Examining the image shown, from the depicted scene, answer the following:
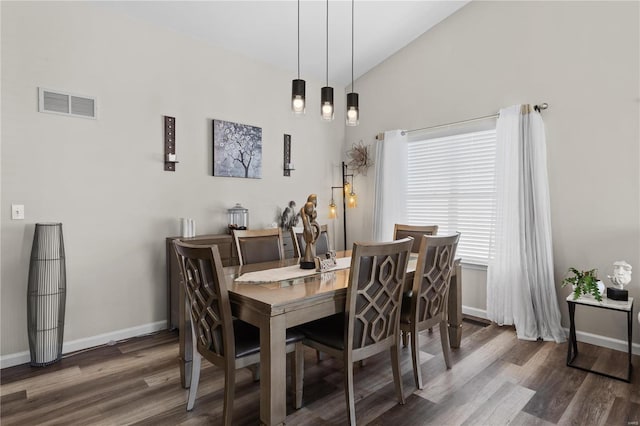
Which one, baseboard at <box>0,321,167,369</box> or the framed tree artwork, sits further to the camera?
the framed tree artwork

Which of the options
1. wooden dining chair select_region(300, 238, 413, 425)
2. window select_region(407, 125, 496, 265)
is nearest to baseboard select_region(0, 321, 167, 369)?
wooden dining chair select_region(300, 238, 413, 425)

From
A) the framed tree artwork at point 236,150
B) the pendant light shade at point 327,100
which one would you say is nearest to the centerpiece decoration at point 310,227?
the pendant light shade at point 327,100

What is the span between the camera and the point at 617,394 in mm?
2406

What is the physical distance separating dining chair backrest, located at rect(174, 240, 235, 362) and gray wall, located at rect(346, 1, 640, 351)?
310cm

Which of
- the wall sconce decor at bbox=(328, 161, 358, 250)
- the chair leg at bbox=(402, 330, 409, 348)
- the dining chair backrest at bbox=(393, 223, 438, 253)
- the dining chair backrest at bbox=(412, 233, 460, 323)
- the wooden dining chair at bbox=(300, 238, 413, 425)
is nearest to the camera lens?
the wooden dining chair at bbox=(300, 238, 413, 425)

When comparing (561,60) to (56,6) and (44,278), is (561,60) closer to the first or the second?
(56,6)

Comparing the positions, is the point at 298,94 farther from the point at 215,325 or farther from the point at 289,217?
the point at 289,217

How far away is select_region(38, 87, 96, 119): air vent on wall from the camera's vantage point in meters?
2.92

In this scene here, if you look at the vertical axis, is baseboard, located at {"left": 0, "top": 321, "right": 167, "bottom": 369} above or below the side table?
below

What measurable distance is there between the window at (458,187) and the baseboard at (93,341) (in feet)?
10.4

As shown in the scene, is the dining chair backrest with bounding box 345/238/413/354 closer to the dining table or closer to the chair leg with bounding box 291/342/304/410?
the dining table

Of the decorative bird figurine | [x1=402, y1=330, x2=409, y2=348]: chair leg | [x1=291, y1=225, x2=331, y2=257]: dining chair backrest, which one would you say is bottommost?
[x1=402, y1=330, x2=409, y2=348]: chair leg

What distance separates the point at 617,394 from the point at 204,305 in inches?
106

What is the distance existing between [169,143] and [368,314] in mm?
2623
